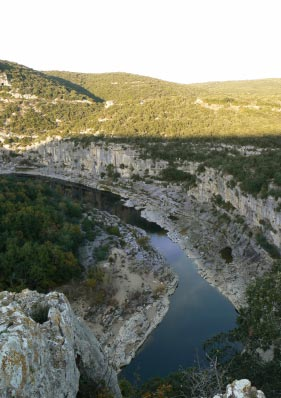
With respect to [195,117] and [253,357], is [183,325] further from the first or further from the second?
[195,117]

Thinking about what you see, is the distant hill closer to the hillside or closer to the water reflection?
the hillside

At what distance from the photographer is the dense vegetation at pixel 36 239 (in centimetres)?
2498

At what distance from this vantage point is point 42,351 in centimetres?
696

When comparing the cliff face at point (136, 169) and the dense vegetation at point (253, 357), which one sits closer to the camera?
the dense vegetation at point (253, 357)

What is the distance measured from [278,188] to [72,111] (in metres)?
84.2

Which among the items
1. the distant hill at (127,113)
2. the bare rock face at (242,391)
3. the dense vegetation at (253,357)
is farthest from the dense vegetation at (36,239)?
the distant hill at (127,113)

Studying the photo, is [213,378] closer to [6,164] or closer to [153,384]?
[153,384]

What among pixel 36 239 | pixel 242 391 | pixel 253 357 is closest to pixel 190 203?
pixel 36 239

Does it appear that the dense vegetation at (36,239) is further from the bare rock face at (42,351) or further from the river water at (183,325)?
the bare rock face at (42,351)

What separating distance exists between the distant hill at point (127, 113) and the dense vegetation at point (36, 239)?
129 feet

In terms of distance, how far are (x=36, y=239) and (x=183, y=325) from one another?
1457 centimetres

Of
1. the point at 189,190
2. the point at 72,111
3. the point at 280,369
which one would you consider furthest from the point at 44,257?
the point at 72,111

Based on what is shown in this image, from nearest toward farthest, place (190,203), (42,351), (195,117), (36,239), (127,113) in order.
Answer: (42,351) → (36,239) → (190,203) → (195,117) → (127,113)

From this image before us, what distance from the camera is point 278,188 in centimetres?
2958
